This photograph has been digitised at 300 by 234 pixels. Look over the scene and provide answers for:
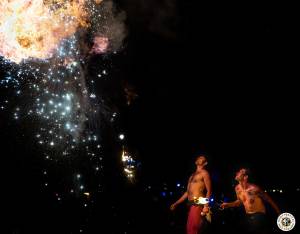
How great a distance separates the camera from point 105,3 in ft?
24.7

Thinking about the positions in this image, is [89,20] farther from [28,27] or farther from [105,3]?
[28,27]

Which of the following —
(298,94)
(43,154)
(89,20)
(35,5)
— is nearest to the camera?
(35,5)

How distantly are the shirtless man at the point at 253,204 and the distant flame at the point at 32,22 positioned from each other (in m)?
4.65

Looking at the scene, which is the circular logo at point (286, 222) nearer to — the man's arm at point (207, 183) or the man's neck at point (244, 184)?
the man's neck at point (244, 184)

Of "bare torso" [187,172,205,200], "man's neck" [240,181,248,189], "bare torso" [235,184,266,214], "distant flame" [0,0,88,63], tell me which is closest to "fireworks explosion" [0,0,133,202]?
"distant flame" [0,0,88,63]

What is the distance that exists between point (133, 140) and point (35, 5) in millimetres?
6382

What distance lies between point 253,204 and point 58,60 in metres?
6.62

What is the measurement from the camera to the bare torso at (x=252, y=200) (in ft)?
20.2

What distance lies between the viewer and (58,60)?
10.1 meters

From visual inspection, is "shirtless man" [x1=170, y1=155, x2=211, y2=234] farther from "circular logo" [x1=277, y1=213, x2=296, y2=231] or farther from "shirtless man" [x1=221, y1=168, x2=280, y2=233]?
"circular logo" [x1=277, y1=213, x2=296, y2=231]

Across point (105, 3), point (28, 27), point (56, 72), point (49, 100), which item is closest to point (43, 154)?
point (49, 100)

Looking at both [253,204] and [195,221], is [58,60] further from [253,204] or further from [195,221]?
[253,204]

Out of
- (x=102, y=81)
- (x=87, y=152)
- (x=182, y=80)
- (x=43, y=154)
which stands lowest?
(x=43, y=154)

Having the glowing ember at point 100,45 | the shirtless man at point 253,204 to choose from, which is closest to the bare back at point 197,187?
the shirtless man at point 253,204
